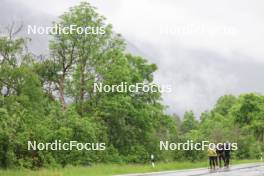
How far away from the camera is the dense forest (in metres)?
37.6

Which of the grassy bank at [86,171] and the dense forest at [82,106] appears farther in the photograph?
the dense forest at [82,106]

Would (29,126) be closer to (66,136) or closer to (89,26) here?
(66,136)

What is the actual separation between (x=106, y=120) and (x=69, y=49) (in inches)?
315

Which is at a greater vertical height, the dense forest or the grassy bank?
the dense forest

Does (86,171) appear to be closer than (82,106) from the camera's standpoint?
Yes

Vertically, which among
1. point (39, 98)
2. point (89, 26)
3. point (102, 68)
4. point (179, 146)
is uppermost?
point (89, 26)

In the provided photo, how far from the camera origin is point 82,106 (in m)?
55.4

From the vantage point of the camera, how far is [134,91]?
60.1 meters

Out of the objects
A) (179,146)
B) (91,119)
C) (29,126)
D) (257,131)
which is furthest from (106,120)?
(257,131)

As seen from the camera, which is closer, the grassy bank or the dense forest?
the grassy bank

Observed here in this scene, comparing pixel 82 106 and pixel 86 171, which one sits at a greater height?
pixel 82 106

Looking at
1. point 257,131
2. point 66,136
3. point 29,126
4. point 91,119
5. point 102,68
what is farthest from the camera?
point 257,131

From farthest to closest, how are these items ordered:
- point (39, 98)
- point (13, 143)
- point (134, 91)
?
point (134, 91) < point (39, 98) < point (13, 143)

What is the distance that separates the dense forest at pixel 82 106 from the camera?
123 feet
